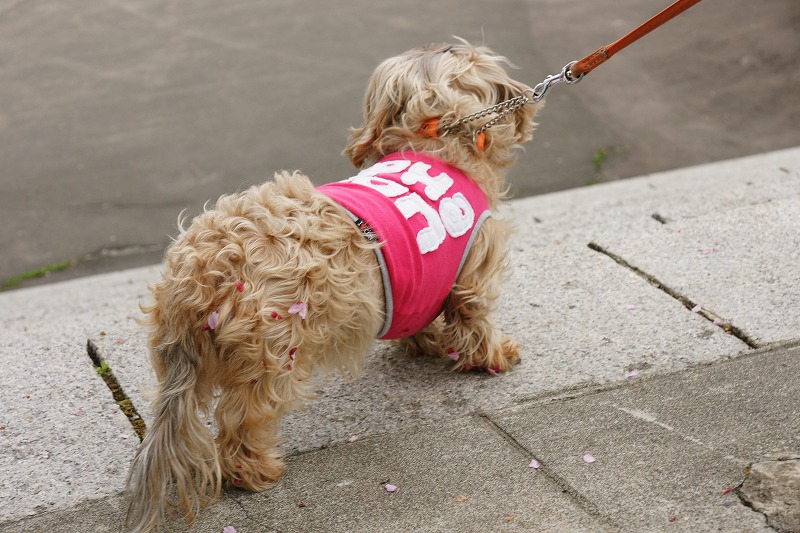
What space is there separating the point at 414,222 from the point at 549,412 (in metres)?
0.81

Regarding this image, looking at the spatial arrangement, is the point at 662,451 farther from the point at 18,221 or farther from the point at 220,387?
the point at 18,221

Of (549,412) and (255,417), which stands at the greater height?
(255,417)

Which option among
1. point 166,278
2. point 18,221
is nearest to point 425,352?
point 166,278

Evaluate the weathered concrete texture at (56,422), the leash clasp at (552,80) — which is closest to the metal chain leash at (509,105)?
the leash clasp at (552,80)

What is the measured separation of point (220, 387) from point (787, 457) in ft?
5.70

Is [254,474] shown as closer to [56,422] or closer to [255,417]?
[255,417]

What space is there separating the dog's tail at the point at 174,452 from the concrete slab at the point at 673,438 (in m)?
1.03

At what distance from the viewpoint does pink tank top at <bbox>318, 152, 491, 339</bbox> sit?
292 cm

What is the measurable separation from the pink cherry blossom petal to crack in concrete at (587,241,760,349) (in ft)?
5.79

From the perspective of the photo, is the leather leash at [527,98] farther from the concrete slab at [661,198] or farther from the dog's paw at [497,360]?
the concrete slab at [661,198]

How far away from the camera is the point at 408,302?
3031mm

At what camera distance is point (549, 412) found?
10.00 feet

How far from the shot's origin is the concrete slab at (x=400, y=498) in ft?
8.41

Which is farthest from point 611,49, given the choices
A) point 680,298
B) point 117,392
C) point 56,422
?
point 56,422
